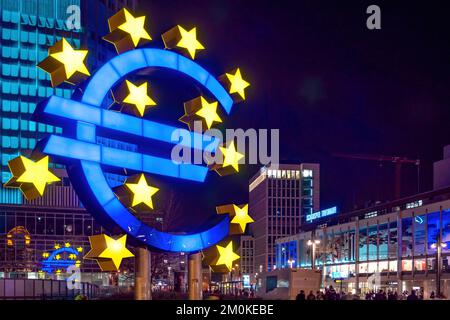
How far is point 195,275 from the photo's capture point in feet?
69.7

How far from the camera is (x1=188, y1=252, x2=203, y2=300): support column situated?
2088 cm

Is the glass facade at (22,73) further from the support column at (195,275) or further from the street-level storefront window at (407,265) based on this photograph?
the support column at (195,275)

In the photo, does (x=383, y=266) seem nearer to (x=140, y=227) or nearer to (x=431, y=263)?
(x=431, y=263)

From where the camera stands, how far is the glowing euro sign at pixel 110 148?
16.9 metres

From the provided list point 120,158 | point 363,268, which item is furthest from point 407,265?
point 120,158

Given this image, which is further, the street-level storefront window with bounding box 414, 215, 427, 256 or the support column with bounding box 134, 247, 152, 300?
the street-level storefront window with bounding box 414, 215, 427, 256

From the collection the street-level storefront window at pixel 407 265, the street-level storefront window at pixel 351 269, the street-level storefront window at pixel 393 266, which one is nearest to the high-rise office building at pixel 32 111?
the street-level storefront window at pixel 351 269

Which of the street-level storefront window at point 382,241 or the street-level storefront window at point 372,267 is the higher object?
the street-level storefront window at point 382,241

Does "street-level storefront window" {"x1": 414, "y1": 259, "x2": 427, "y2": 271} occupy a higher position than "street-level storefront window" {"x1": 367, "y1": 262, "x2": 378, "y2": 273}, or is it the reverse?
"street-level storefront window" {"x1": 414, "y1": 259, "x2": 427, "y2": 271}

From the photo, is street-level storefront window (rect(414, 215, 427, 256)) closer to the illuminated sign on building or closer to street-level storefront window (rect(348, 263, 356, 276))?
street-level storefront window (rect(348, 263, 356, 276))

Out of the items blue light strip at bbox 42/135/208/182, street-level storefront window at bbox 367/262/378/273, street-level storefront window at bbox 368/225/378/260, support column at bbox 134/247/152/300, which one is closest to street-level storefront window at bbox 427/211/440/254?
street-level storefront window at bbox 368/225/378/260

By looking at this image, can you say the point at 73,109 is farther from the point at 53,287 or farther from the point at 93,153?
the point at 53,287
